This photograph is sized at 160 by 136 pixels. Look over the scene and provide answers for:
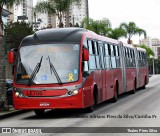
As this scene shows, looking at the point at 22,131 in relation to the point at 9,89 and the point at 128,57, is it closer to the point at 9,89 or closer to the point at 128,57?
the point at 9,89

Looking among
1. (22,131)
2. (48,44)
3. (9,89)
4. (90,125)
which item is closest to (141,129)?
(90,125)

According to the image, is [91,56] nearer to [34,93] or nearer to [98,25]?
[34,93]

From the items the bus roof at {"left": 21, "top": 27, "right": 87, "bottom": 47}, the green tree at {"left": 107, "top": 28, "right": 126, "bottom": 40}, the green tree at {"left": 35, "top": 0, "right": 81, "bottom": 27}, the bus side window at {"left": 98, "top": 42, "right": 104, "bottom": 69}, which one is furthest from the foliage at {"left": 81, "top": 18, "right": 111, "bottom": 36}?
the bus roof at {"left": 21, "top": 27, "right": 87, "bottom": 47}

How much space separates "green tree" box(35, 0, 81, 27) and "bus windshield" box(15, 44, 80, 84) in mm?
18680

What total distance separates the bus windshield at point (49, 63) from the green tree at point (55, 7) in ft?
61.3

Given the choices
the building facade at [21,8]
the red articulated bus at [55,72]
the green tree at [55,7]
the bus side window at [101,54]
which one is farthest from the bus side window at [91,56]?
the green tree at [55,7]

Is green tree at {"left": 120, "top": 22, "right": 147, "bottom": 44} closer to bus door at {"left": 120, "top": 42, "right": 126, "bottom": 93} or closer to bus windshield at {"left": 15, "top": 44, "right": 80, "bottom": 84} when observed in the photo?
bus door at {"left": 120, "top": 42, "right": 126, "bottom": 93}

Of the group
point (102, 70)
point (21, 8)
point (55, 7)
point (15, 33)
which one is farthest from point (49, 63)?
point (21, 8)

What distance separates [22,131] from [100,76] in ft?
22.4

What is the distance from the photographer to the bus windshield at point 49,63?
15.2m

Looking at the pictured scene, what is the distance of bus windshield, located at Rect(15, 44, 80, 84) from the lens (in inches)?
597

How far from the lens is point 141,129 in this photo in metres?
11.3

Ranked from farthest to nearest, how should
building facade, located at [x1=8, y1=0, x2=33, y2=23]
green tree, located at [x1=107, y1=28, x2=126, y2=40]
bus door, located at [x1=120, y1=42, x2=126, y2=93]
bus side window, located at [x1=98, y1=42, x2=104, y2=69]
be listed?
green tree, located at [x1=107, y1=28, x2=126, y2=40] → bus door, located at [x1=120, y1=42, x2=126, y2=93] → building facade, located at [x1=8, y1=0, x2=33, y2=23] → bus side window, located at [x1=98, y1=42, x2=104, y2=69]

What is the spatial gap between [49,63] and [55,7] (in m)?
20.4
